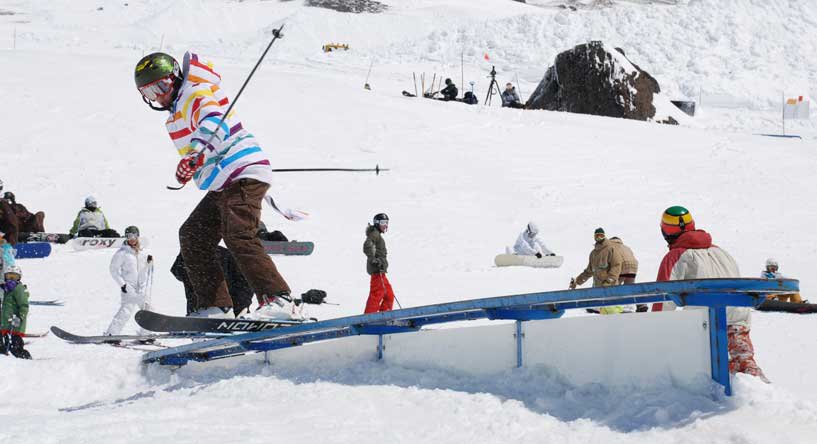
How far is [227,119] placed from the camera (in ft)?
17.5

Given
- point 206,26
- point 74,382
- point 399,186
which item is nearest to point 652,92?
point 399,186

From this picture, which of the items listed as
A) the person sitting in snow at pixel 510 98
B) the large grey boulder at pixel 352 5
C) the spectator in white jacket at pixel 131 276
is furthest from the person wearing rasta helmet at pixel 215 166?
the large grey boulder at pixel 352 5

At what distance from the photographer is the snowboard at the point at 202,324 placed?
5.48 m

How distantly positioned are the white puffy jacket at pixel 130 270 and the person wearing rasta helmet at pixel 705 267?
6001mm

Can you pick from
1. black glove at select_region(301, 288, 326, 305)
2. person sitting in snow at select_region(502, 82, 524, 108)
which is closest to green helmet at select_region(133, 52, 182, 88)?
black glove at select_region(301, 288, 326, 305)

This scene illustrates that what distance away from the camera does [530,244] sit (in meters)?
15.8

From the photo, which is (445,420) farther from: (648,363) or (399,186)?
(399,186)

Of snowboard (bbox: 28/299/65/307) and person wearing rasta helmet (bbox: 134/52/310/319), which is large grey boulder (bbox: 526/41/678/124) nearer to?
snowboard (bbox: 28/299/65/307)

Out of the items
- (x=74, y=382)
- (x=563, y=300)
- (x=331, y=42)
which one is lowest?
(x=74, y=382)

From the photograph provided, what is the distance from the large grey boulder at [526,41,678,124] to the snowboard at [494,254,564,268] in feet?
54.4

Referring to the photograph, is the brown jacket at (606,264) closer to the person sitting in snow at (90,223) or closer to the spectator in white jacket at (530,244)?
the spectator in white jacket at (530,244)

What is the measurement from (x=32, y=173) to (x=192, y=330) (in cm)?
1717

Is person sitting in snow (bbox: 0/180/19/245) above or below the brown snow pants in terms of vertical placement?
above

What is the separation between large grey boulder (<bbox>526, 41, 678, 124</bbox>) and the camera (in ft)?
102
